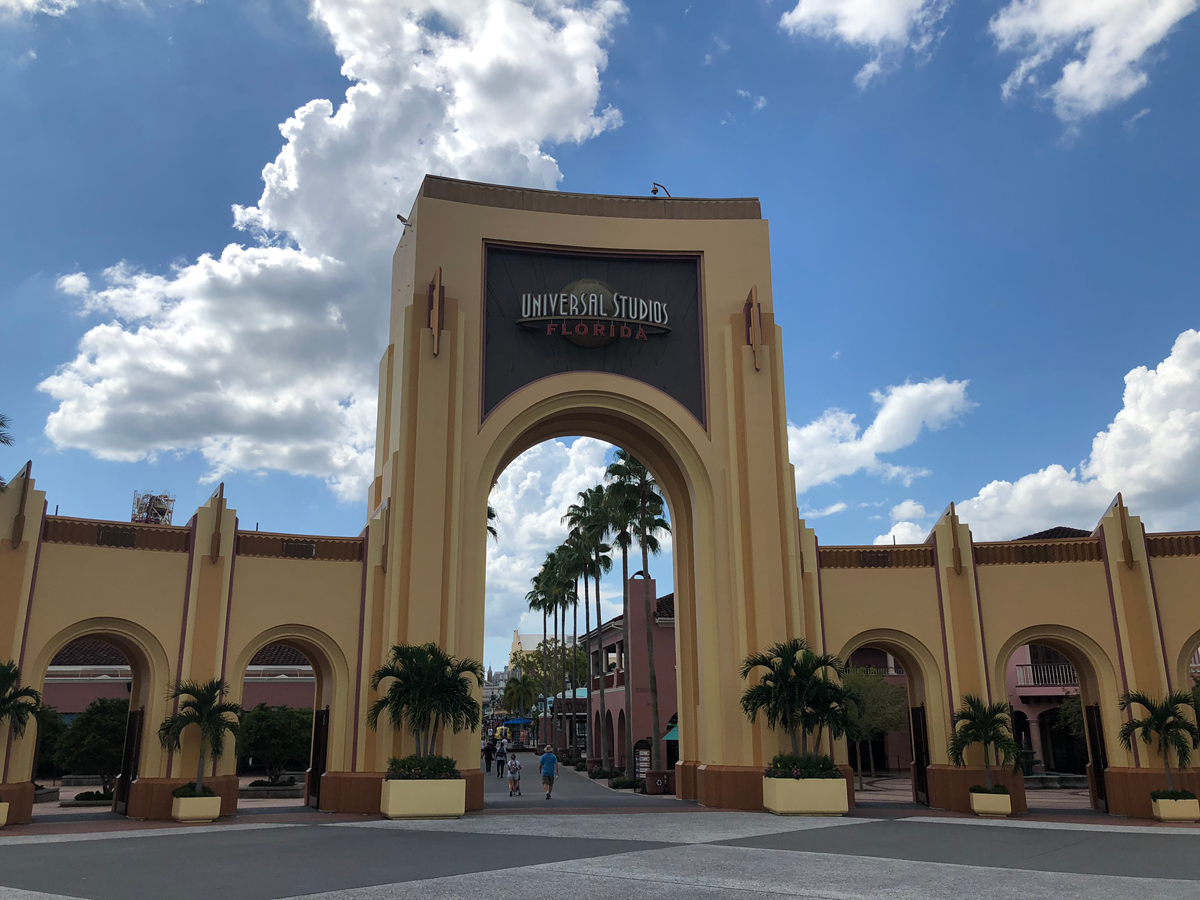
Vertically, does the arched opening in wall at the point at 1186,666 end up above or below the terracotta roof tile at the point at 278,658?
below

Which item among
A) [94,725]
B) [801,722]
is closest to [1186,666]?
[801,722]

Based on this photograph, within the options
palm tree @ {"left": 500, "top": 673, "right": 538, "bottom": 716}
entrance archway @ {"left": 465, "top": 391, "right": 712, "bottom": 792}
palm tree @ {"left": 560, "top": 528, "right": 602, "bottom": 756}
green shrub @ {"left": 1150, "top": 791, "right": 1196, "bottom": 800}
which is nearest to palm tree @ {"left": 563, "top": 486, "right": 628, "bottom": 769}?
palm tree @ {"left": 560, "top": 528, "right": 602, "bottom": 756}

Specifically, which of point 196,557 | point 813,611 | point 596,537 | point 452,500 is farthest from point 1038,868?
point 596,537

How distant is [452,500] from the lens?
26.1 metres

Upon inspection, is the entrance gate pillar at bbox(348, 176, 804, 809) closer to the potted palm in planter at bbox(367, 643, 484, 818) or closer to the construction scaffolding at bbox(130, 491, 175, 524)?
the potted palm in planter at bbox(367, 643, 484, 818)

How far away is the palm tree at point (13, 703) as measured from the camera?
20.8m

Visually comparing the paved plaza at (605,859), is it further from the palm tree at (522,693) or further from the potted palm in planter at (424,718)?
the palm tree at (522,693)

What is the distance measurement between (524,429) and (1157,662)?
1914cm

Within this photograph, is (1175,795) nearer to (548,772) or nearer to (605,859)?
(605,859)

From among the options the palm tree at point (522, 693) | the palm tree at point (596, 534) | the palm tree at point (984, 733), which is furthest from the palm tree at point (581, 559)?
the palm tree at point (522, 693)

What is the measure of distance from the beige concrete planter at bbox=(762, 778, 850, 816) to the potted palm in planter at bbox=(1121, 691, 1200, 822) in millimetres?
8005

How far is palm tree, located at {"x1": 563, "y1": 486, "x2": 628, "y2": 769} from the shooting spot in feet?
154

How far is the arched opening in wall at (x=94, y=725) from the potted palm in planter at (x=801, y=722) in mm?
15840

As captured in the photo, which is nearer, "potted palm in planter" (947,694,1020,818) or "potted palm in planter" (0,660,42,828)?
"potted palm in planter" (0,660,42,828)
